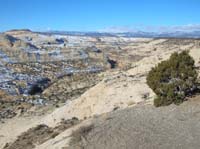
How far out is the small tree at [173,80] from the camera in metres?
19.4

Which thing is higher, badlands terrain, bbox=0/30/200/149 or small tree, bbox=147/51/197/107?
small tree, bbox=147/51/197/107

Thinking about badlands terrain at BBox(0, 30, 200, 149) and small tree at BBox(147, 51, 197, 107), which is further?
small tree at BBox(147, 51, 197, 107)

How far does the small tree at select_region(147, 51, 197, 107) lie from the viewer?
19.4 meters

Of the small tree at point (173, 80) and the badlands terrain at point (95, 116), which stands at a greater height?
the small tree at point (173, 80)

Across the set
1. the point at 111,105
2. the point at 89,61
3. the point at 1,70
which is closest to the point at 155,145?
the point at 111,105

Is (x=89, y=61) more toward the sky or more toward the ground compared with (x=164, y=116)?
more toward the ground

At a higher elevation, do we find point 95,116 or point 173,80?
point 173,80

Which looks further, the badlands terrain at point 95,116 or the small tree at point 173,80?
the small tree at point 173,80

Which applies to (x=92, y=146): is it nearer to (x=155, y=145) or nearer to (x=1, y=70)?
(x=155, y=145)

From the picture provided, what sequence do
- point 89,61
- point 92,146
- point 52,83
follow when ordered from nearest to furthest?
point 92,146 → point 52,83 → point 89,61

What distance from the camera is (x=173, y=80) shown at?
1994 cm

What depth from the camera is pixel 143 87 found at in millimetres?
26312

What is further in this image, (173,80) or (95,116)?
(95,116)

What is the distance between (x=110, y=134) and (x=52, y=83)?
37.1m
